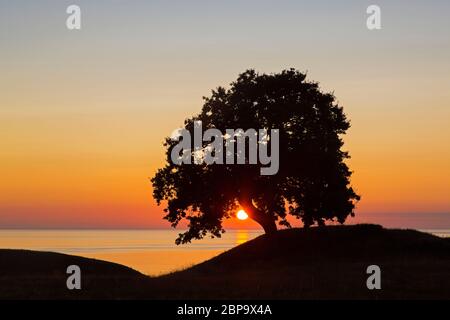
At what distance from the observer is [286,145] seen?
201ft

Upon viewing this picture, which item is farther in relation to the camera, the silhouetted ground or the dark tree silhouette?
the dark tree silhouette

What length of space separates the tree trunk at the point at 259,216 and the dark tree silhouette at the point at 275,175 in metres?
0.09

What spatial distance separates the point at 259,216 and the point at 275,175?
5.31m

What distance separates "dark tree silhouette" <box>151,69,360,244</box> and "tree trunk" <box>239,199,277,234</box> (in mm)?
92

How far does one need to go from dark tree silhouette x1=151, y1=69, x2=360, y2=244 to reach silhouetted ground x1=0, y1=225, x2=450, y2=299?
2895 millimetres

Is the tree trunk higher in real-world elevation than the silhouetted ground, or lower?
higher

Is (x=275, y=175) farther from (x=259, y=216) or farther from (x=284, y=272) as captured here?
(x=284, y=272)

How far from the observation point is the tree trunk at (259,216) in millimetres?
63969

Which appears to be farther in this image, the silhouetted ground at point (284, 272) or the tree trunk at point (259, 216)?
the tree trunk at point (259, 216)

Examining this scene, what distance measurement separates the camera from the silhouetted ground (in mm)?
35287

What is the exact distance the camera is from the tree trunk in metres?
64.0

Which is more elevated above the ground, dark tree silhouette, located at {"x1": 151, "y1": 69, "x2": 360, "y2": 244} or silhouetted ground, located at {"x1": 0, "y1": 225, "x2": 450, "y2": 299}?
dark tree silhouette, located at {"x1": 151, "y1": 69, "x2": 360, "y2": 244}

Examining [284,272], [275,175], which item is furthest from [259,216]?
[284,272]
